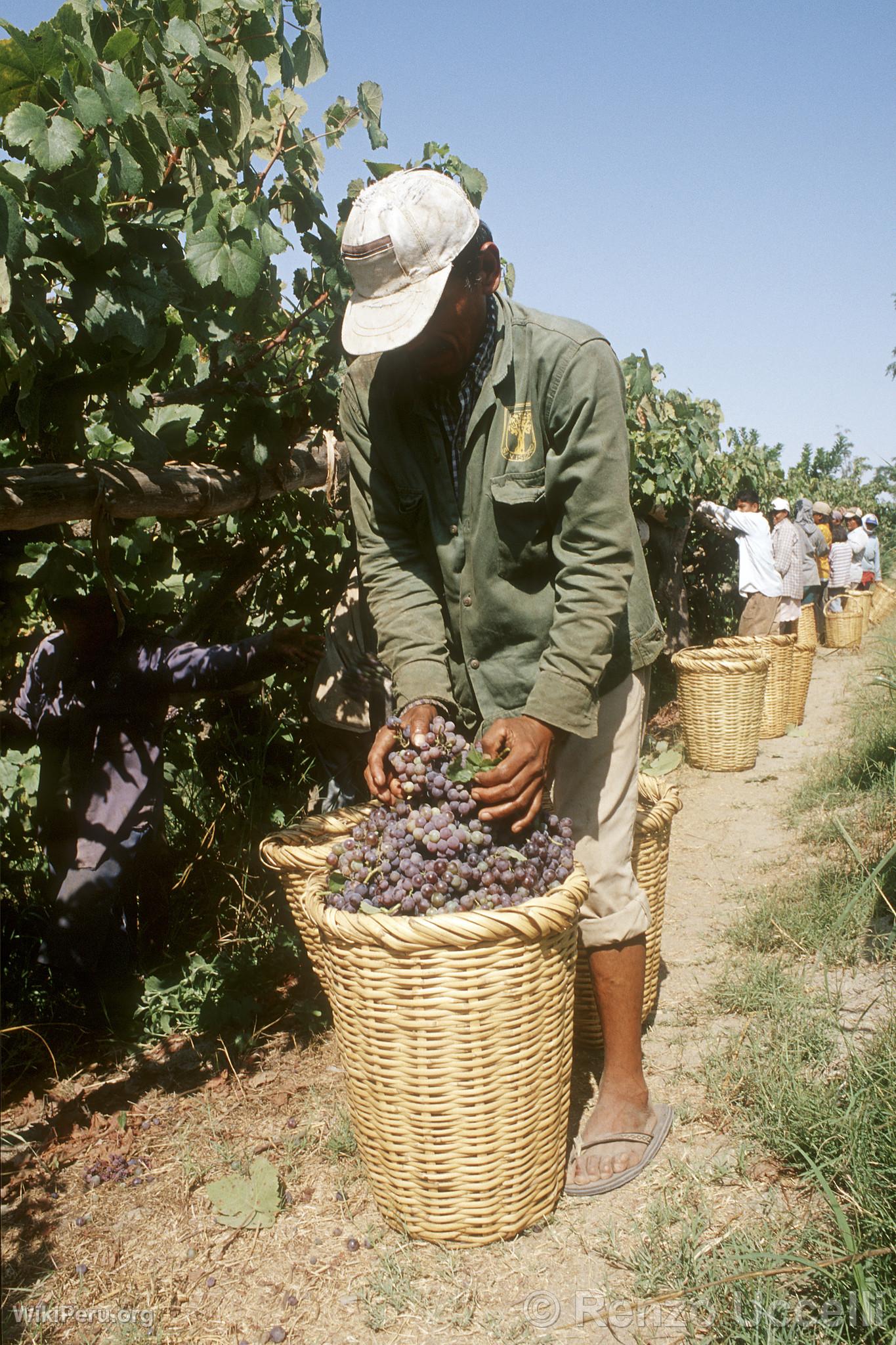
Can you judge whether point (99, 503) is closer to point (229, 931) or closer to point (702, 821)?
point (229, 931)

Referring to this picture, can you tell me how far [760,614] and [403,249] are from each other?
754 centimetres

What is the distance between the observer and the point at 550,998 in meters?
2.11

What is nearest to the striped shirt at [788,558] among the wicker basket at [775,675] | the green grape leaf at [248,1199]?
the wicker basket at [775,675]

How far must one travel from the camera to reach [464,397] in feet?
7.48

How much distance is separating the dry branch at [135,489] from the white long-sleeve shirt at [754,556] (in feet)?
19.9

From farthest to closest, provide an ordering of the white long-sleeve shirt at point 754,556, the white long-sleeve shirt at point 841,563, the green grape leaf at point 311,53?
the white long-sleeve shirt at point 841,563
the white long-sleeve shirt at point 754,556
the green grape leaf at point 311,53

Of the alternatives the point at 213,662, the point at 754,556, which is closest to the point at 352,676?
the point at 213,662

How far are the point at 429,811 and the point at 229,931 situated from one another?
5.77 feet

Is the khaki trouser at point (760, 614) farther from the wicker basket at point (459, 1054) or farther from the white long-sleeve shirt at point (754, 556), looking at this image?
the wicker basket at point (459, 1054)

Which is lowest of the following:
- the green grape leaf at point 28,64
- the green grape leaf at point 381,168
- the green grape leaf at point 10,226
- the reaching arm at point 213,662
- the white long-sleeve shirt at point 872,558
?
the reaching arm at point 213,662

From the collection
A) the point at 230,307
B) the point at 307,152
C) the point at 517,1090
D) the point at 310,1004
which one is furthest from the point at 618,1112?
the point at 307,152

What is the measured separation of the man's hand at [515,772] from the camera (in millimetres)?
2076

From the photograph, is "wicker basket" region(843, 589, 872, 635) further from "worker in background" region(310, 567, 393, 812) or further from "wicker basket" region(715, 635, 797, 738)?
"worker in background" region(310, 567, 393, 812)

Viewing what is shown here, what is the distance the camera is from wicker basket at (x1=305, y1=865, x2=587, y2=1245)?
195 cm
